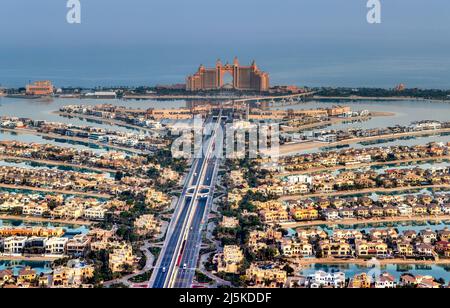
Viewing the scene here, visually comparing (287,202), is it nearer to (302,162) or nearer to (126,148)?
(302,162)

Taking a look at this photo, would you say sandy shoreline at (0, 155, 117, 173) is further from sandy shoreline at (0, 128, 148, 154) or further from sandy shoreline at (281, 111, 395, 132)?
sandy shoreline at (281, 111, 395, 132)

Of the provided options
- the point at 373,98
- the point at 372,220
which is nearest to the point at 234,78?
the point at 373,98

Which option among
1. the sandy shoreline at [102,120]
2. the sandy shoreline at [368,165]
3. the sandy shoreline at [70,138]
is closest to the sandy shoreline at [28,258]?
the sandy shoreline at [368,165]

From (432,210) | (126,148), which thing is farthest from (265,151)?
(432,210)

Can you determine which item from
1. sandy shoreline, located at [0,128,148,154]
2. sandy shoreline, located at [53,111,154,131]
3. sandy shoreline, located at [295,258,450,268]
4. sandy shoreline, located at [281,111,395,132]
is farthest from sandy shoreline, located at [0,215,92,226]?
sandy shoreline, located at [281,111,395,132]

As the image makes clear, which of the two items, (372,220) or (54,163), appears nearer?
(372,220)

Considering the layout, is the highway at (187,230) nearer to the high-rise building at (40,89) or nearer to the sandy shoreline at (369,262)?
the sandy shoreline at (369,262)

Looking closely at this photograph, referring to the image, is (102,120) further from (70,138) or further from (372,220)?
(372,220)
